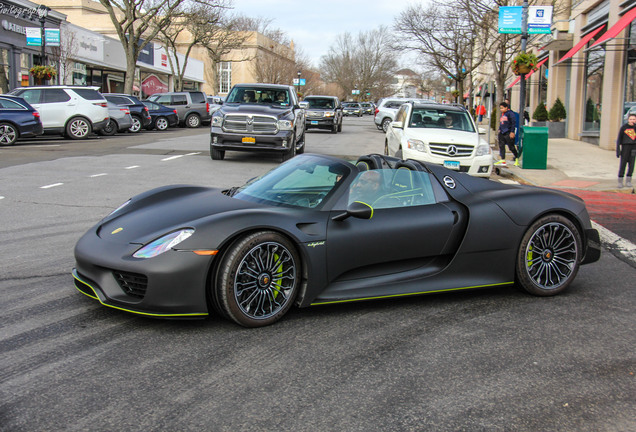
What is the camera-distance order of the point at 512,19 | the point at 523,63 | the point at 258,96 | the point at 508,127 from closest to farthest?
the point at 258,96, the point at 508,127, the point at 512,19, the point at 523,63

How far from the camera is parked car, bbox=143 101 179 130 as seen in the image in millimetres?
30375

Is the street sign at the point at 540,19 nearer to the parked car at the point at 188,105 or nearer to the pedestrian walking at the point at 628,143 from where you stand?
the pedestrian walking at the point at 628,143

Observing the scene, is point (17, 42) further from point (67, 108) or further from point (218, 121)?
point (218, 121)

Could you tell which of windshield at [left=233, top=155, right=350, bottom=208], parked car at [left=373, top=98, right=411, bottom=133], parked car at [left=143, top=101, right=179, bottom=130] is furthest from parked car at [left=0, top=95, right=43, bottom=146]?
parked car at [left=373, top=98, right=411, bottom=133]

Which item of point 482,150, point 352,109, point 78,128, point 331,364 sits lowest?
point 331,364

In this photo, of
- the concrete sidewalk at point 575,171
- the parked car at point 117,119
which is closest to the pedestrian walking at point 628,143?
the concrete sidewalk at point 575,171

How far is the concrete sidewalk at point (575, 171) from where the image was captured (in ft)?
45.3

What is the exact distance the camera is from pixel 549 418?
3172 mm

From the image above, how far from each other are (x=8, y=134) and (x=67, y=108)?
3.07 m

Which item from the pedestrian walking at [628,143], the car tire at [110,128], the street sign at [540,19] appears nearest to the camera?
the pedestrian walking at [628,143]

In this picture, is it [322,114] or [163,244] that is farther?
[322,114]

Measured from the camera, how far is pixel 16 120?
19.4 m

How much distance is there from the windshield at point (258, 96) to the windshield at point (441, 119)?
153 inches

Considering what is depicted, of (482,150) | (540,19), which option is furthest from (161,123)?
(482,150)
